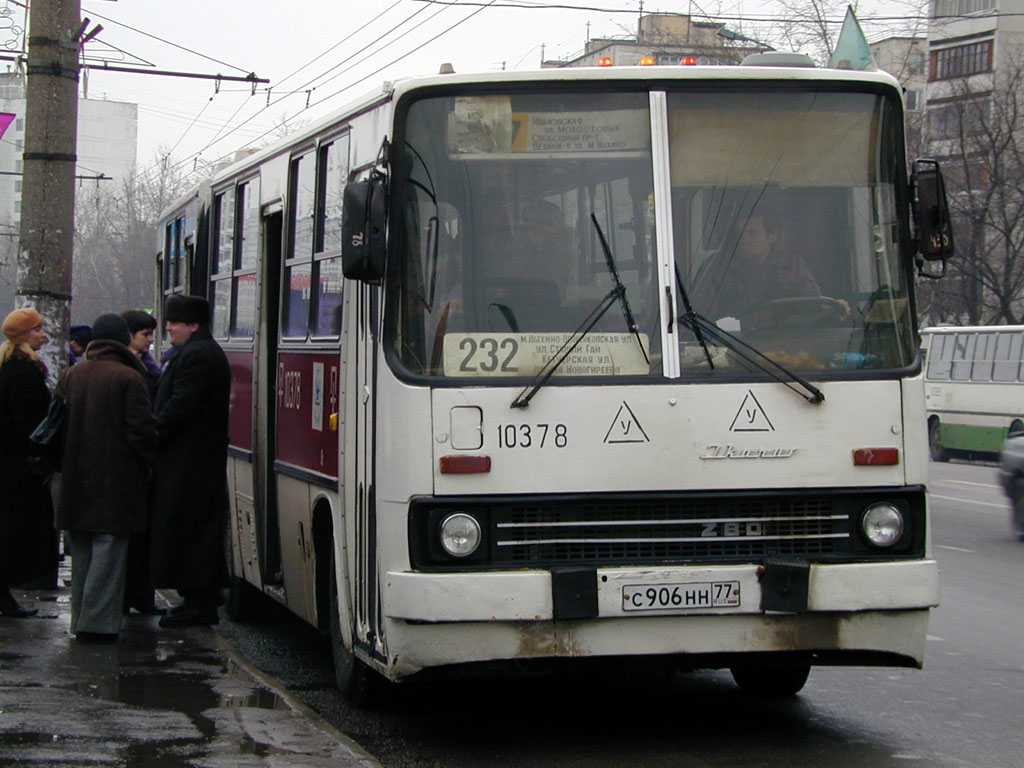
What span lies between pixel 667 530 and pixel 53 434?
4289mm

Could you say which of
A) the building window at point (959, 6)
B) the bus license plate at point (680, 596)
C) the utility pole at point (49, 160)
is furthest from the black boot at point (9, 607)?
the building window at point (959, 6)

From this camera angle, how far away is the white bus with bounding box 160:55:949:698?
256 inches

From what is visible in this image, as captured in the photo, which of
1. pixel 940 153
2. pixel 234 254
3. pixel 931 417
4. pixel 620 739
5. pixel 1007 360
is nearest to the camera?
pixel 620 739

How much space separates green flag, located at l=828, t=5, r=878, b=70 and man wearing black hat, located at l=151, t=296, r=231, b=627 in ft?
13.0

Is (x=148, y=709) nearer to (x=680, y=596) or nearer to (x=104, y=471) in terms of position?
(x=104, y=471)

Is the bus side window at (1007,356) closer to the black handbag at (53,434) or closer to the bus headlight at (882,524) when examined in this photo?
the black handbag at (53,434)

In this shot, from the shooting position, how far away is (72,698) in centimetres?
741

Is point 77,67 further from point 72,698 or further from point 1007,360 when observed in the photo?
point 1007,360

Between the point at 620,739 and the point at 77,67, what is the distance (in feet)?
21.1

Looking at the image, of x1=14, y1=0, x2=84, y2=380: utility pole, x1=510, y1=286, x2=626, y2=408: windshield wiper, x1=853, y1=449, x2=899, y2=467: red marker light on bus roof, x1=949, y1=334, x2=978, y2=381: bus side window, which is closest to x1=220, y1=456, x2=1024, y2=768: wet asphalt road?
x1=853, y1=449, x2=899, y2=467: red marker light on bus roof

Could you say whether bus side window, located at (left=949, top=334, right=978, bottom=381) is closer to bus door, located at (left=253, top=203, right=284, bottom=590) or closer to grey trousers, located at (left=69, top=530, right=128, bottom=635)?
bus door, located at (left=253, top=203, right=284, bottom=590)

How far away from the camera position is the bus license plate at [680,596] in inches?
255

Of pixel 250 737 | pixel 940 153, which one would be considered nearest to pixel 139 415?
pixel 250 737

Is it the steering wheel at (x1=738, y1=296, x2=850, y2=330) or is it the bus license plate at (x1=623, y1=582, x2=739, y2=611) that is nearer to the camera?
the bus license plate at (x1=623, y1=582, x2=739, y2=611)
